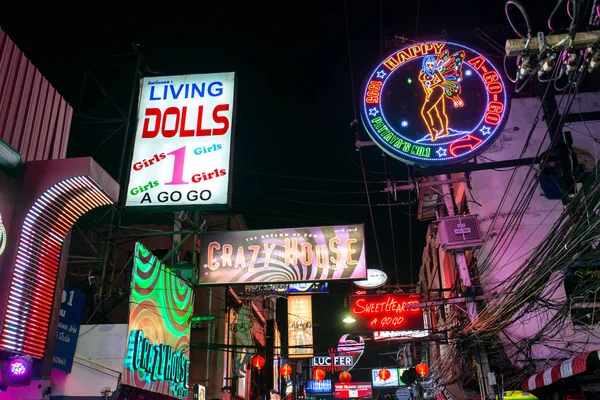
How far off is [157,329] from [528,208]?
1298 centimetres

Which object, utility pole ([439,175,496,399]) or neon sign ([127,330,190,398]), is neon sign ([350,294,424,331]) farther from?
neon sign ([127,330,190,398])

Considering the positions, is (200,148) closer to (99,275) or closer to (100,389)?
(99,275)

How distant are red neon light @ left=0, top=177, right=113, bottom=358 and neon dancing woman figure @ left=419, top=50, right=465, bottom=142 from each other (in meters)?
7.79

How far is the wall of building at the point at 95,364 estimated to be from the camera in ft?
35.9

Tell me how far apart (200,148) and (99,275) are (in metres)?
4.47

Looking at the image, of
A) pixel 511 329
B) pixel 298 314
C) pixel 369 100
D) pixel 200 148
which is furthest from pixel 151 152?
pixel 298 314

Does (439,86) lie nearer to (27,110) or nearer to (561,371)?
(561,371)

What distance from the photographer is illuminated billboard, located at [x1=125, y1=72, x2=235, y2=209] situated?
13.7 m

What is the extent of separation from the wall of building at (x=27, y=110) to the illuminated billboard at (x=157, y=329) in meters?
4.39

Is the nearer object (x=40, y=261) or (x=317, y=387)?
(x=40, y=261)

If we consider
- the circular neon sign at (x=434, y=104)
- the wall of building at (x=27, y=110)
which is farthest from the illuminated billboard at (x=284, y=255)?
the wall of building at (x=27, y=110)

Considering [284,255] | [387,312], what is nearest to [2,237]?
[284,255]

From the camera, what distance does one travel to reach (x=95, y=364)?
11062 millimetres

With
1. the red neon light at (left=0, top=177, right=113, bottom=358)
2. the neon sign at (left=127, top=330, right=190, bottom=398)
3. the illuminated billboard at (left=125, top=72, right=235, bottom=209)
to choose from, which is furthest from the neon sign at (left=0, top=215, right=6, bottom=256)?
the illuminated billboard at (left=125, top=72, right=235, bottom=209)
